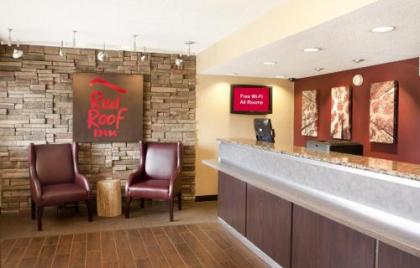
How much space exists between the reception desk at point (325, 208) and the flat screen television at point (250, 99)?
1.98 metres

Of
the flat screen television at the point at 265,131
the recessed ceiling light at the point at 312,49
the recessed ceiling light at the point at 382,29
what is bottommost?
the flat screen television at the point at 265,131

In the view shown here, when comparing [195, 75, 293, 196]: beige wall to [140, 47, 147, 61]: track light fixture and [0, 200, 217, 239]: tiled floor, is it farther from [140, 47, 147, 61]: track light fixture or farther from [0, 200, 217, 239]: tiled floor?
[140, 47, 147, 61]: track light fixture

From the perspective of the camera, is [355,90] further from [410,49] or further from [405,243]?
[405,243]

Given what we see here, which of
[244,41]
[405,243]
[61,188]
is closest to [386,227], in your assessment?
[405,243]

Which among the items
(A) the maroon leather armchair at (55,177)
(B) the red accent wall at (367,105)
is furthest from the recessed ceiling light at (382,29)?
(A) the maroon leather armchair at (55,177)

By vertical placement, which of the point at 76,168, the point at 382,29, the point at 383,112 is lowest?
the point at 76,168

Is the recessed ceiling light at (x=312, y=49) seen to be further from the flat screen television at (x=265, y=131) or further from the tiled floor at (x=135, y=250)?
the tiled floor at (x=135, y=250)

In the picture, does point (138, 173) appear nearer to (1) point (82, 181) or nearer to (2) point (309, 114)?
(1) point (82, 181)

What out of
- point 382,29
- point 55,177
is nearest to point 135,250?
point 55,177

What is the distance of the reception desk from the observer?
211cm

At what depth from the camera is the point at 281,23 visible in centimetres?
325

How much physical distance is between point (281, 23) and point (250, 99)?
9.85ft

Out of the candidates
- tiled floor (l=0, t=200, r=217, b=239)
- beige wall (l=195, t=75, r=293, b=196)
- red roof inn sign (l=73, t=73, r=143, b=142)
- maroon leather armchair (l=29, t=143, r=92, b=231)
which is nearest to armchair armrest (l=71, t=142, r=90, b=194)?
maroon leather armchair (l=29, t=143, r=92, b=231)

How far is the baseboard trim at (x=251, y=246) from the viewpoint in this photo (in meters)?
3.42
